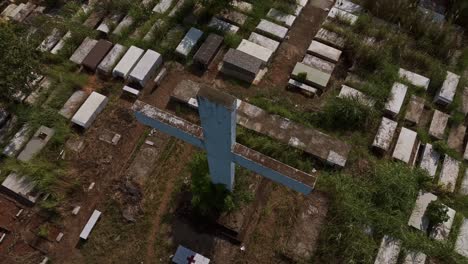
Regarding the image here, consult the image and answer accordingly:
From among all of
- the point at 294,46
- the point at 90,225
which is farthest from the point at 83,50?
the point at 294,46

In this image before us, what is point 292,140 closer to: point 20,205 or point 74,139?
point 74,139

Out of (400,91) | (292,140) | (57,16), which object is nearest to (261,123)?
(292,140)

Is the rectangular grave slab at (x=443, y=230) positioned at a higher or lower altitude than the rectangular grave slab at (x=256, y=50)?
lower

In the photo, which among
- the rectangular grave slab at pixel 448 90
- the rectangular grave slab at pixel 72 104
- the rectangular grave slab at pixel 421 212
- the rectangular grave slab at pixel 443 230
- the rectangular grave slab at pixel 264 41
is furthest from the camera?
the rectangular grave slab at pixel 264 41

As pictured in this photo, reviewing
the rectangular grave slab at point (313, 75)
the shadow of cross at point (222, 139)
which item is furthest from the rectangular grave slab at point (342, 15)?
the shadow of cross at point (222, 139)

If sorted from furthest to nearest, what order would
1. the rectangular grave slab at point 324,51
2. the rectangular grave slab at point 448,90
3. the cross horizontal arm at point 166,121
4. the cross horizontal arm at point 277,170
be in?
the rectangular grave slab at point 324,51 < the rectangular grave slab at point 448,90 < the cross horizontal arm at point 166,121 < the cross horizontal arm at point 277,170

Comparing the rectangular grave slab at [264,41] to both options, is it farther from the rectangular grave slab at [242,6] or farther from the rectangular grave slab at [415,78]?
the rectangular grave slab at [415,78]
